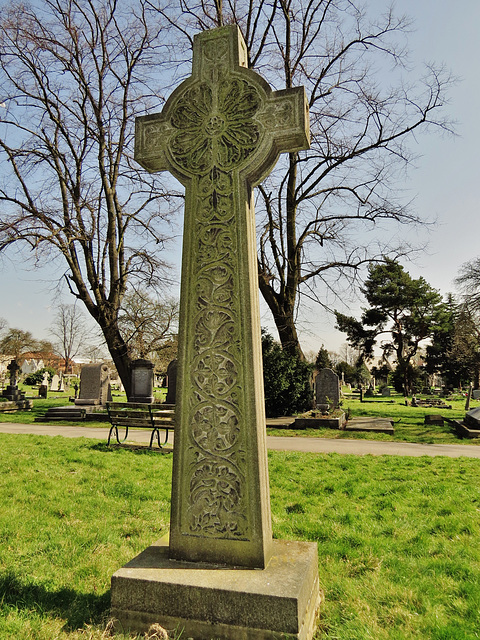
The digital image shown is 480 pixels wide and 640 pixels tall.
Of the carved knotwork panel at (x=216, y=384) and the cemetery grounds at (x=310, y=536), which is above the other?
the carved knotwork panel at (x=216, y=384)

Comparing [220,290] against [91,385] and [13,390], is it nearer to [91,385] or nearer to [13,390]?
[91,385]

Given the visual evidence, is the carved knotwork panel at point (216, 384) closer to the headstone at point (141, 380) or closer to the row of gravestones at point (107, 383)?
the row of gravestones at point (107, 383)

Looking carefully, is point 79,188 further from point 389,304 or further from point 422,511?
point 389,304

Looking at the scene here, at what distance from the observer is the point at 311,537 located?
A: 393cm

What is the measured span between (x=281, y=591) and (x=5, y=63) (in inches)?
886

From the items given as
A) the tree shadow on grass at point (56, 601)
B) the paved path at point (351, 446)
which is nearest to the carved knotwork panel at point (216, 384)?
the tree shadow on grass at point (56, 601)

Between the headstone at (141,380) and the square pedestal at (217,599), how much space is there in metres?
18.0

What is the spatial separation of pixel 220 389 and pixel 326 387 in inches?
643

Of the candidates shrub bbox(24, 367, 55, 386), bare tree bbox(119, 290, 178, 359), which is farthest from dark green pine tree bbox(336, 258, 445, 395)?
shrub bbox(24, 367, 55, 386)

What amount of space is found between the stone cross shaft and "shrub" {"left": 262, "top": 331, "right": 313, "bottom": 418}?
1470 cm

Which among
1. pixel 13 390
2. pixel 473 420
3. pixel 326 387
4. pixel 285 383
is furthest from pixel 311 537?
pixel 13 390

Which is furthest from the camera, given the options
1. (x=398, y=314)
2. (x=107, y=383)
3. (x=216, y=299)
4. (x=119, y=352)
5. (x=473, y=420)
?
(x=398, y=314)

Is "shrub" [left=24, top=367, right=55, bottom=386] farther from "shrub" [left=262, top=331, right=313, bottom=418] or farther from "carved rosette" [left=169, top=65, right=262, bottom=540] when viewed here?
"carved rosette" [left=169, top=65, right=262, bottom=540]

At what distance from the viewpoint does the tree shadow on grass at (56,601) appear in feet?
8.09
